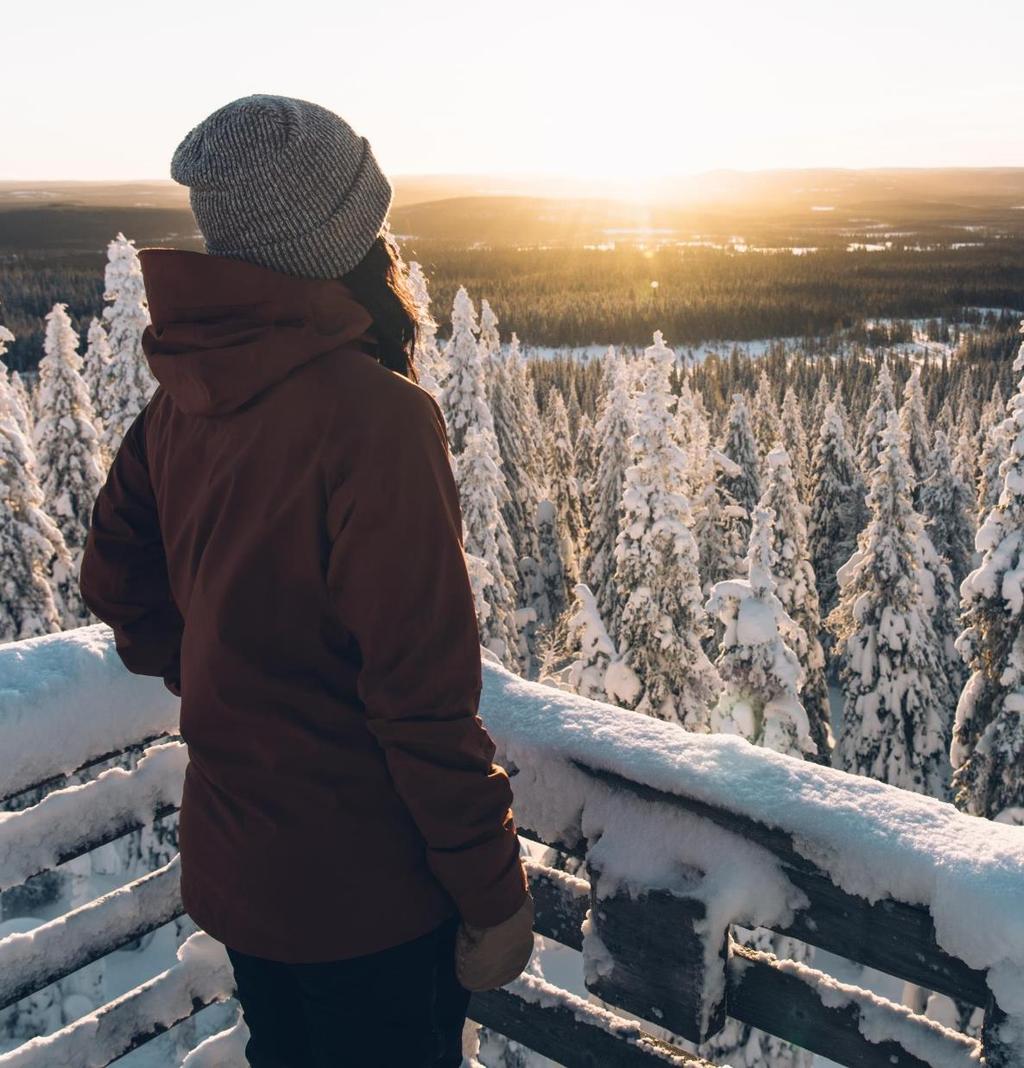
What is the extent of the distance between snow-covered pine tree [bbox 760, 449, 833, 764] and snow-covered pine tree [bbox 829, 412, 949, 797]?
2.68 feet

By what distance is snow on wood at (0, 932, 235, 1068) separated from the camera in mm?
2887

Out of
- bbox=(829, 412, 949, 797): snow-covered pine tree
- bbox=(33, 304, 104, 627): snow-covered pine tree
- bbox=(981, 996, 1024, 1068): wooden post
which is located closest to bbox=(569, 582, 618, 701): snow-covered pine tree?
bbox=(829, 412, 949, 797): snow-covered pine tree

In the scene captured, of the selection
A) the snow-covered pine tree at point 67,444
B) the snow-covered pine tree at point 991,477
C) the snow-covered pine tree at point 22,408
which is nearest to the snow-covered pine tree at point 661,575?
the snow-covered pine tree at point 991,477

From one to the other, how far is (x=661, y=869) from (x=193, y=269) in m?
1.83

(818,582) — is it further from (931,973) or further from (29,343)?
(29,343)

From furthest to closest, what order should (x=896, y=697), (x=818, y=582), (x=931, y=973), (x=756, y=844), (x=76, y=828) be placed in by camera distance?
(x=818, y=582)
(x=896, y=697)
(x=76, y=828)
(x=756, y=844)
(x=931, y=973)

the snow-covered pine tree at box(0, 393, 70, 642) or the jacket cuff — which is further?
the snow-covered pine tree at box(0, 393, 70, 642)

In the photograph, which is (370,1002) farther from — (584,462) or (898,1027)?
(584,462)

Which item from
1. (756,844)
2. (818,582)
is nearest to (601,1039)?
(756,844)

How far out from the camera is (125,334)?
894 inches

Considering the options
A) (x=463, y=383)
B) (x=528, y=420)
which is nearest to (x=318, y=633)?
(x=463, y=383)

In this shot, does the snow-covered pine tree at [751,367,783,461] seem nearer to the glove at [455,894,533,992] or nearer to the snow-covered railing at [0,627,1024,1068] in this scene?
the snow-covered railing at [0,627,1024,1068]

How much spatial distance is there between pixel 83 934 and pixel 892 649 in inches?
1009

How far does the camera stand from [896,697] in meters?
26.0
